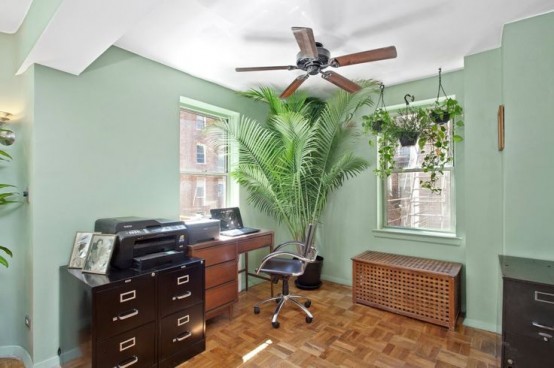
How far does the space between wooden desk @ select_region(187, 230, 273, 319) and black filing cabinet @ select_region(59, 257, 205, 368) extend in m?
0.22

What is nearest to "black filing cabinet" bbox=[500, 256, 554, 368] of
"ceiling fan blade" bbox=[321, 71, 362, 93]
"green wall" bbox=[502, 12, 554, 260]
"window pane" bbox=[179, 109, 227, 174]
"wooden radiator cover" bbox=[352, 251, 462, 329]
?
"green wall" bbox=[502, 12, 554, 260]

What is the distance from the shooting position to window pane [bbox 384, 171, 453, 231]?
3125 millimetres

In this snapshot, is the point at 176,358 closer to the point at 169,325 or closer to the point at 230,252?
the point at 169,325

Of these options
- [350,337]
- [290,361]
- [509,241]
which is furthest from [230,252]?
[509,241]

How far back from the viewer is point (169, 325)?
79.7 inches

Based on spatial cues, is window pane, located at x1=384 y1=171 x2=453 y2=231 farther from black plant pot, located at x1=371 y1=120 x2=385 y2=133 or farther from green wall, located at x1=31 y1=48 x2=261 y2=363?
green wall, located at x1=31 y1=48 x2=261 y2=363

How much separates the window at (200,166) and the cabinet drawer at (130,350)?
1.32m

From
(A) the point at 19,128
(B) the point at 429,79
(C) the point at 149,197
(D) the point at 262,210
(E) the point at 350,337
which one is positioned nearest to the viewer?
(A) the point at 19,128

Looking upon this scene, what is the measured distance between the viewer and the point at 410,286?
2803mm

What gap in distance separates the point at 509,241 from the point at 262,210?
99.8 inches

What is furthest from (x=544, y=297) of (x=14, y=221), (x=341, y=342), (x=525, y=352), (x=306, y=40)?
(x=14, y=221)

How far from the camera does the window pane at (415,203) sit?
312 cm

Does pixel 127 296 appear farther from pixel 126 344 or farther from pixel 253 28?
pixel 253 28

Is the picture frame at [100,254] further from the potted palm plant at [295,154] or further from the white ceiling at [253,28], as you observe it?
the potted palm plant at [295,154]
